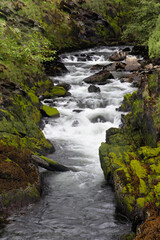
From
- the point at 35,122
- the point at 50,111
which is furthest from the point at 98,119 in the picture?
the point at 35,122

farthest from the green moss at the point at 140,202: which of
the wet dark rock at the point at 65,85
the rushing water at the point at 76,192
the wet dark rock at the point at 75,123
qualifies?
the wet dark rock at the point at 65,85

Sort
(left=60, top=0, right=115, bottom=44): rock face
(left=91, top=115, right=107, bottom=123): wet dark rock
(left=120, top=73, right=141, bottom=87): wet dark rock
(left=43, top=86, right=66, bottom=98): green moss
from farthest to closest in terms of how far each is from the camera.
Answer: (left=60, top=0, right=115, bottom=44): rock face
(left=120, top=73, right=141, bottom=87): wet dark rock
(left=43, top=86, right=66, bottom=98): green moss
(left=91, top=115, right=107, bottom=123): wet dark rock

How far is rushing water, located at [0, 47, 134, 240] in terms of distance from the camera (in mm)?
6023

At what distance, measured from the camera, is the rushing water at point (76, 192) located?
6.02m

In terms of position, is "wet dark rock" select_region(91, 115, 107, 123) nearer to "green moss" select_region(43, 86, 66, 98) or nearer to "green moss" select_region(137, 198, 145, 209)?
"green moss" select_region(43, 86, 66, 98)

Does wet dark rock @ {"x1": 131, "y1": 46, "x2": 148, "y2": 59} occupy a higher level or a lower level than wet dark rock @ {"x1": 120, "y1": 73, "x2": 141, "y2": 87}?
higher

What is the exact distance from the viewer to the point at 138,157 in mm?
7852

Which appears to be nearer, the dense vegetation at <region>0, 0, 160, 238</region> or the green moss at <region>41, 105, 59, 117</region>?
the dense vegetation at <region>0, 0, 160, 238</region>

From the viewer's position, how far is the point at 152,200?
5461mm

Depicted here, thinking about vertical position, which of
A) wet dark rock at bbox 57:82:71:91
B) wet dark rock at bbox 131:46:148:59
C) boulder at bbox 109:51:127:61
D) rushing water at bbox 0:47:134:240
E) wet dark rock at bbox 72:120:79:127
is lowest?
rushing water at bbox 0:47:134:240

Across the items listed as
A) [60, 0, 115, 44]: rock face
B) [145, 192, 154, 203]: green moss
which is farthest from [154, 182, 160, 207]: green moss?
[60, 0, 115, 44]: rock face

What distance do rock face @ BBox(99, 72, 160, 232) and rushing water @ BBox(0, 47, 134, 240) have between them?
607mm

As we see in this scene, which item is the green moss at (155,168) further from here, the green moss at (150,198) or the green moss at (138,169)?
the green moss at (150,198)

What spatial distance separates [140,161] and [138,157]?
13.7 inches
